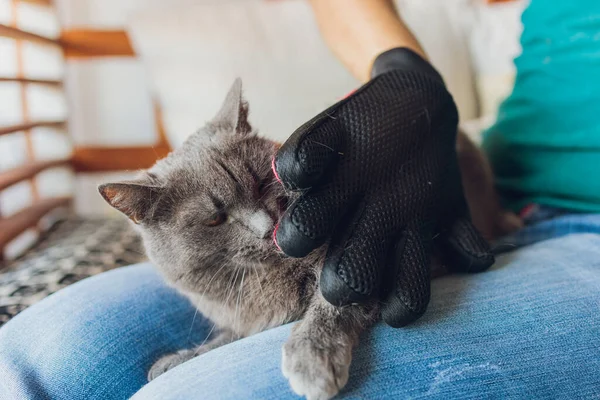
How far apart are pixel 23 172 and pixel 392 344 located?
1451mm

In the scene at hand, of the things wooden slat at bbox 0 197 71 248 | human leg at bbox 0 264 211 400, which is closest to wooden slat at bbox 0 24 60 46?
wooden slat at bbox 0 197 71 248

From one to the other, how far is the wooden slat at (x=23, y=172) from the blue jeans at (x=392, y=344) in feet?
1.93

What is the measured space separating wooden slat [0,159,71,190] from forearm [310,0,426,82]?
1.07 m

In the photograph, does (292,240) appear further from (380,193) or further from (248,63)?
(248,63)

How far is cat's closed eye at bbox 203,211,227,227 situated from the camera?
33.4 inches

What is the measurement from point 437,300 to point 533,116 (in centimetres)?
72

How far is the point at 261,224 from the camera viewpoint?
81 cm

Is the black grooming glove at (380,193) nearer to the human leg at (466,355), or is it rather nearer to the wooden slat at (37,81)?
the human leg at (466,355)

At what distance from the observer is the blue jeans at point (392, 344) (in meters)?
0.64

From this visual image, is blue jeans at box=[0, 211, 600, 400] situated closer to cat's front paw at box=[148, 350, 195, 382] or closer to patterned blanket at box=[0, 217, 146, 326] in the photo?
cat's front paw at box=[148, 350, 195, 382]

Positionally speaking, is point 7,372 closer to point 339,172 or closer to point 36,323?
point 36,323

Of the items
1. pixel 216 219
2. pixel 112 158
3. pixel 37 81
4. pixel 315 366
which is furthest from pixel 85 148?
pixel 315 366

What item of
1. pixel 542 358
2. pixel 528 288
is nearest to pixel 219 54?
pixel 528 288

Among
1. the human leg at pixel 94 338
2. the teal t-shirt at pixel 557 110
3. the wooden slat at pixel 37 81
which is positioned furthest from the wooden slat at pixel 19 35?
the teal t-shirt at pixel 557 110
